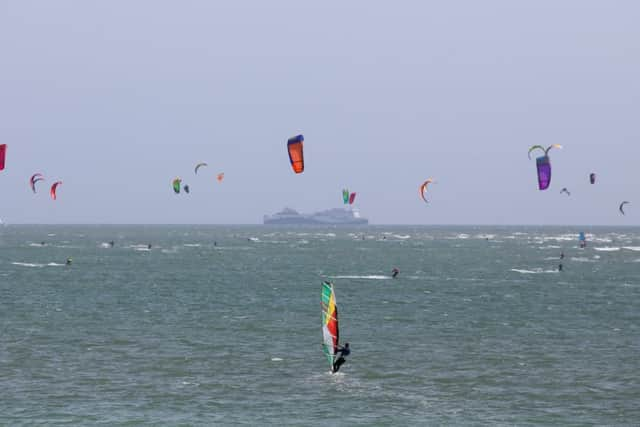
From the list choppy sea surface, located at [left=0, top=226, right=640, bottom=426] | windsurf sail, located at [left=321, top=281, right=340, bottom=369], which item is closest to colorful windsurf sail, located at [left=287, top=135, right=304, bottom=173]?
choppy sea surface, located at [left=0, top=226, right=640, bottom=426]

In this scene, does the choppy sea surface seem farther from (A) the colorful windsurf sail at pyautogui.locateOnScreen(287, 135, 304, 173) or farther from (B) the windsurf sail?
(A) the colorful windsurf sail at pyautogui.locateOnScreen(287, 135, 304, 173)

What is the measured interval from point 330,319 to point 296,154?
1974 cm

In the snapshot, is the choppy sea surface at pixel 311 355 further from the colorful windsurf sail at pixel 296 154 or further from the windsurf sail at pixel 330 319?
the colorful windsurf sail at pixel 296 154

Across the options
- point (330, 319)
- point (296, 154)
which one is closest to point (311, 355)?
point (330, 319)

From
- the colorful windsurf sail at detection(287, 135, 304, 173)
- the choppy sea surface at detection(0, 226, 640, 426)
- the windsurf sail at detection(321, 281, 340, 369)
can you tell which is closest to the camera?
the choppy sea surface at detection(0, 226, 640, 426)

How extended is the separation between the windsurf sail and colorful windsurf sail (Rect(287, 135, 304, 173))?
56.4ft

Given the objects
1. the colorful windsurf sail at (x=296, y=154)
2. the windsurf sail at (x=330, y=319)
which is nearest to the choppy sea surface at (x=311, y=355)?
the windsurf sail at (x=330, y=319)

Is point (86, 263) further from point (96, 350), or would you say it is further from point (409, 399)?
point (409, 399)

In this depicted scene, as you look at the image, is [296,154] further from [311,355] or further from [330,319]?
[330,319]

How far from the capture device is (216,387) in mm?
28281

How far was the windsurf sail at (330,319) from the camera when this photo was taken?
88.0 feet

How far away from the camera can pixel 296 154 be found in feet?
152

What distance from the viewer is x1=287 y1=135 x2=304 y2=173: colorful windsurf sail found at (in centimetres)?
4559

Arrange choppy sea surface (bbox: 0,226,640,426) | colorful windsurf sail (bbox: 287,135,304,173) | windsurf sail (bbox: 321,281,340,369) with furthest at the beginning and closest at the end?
1. colorful windsurf sail (bbox: 287,135,304,173)
2. windsurf sail (bbox: 321,281,340,369)
3. choppy sea surface (bbox: 0,226,640,426)
